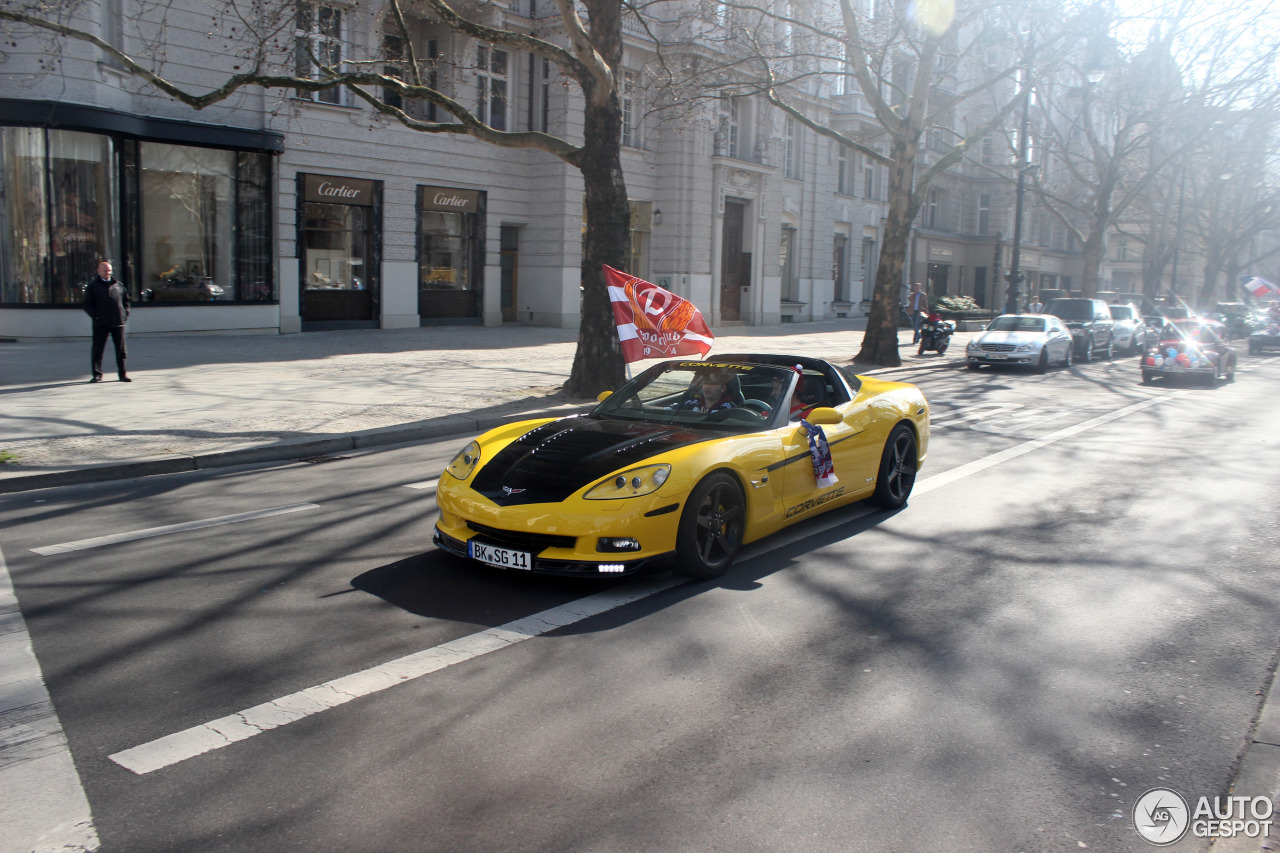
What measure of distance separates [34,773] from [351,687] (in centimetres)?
119

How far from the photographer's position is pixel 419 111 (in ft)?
86.1

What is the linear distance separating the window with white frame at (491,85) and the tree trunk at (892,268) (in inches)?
425

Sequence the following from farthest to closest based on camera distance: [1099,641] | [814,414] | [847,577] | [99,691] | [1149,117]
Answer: [1149,117]
[814,414]
[847,577]
[1099,641]
[99,691]

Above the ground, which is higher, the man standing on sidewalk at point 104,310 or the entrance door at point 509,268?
the entrance door at point 509,268

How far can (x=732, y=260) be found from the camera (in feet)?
117

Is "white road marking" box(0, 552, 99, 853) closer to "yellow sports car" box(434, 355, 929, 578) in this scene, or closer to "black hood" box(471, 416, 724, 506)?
"yellow sports car" box(434, 355, 929, 578)

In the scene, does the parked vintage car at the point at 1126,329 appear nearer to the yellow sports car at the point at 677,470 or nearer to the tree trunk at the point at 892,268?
the tree trunk at the point at 892,268

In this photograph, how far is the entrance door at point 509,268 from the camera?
2959 cm

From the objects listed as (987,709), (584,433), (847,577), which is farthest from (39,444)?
(987,709)

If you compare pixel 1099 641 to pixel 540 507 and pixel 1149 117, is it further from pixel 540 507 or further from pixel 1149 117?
pixel 1149 117

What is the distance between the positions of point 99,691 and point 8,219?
17988 mm

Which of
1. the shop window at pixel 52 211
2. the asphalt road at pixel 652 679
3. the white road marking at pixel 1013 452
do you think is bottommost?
the asphalt road at pixel 652 679

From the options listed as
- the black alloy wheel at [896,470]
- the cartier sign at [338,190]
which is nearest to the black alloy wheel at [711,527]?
the black alloy wheel at [896,470]

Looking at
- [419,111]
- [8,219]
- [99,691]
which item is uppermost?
[419,111]
